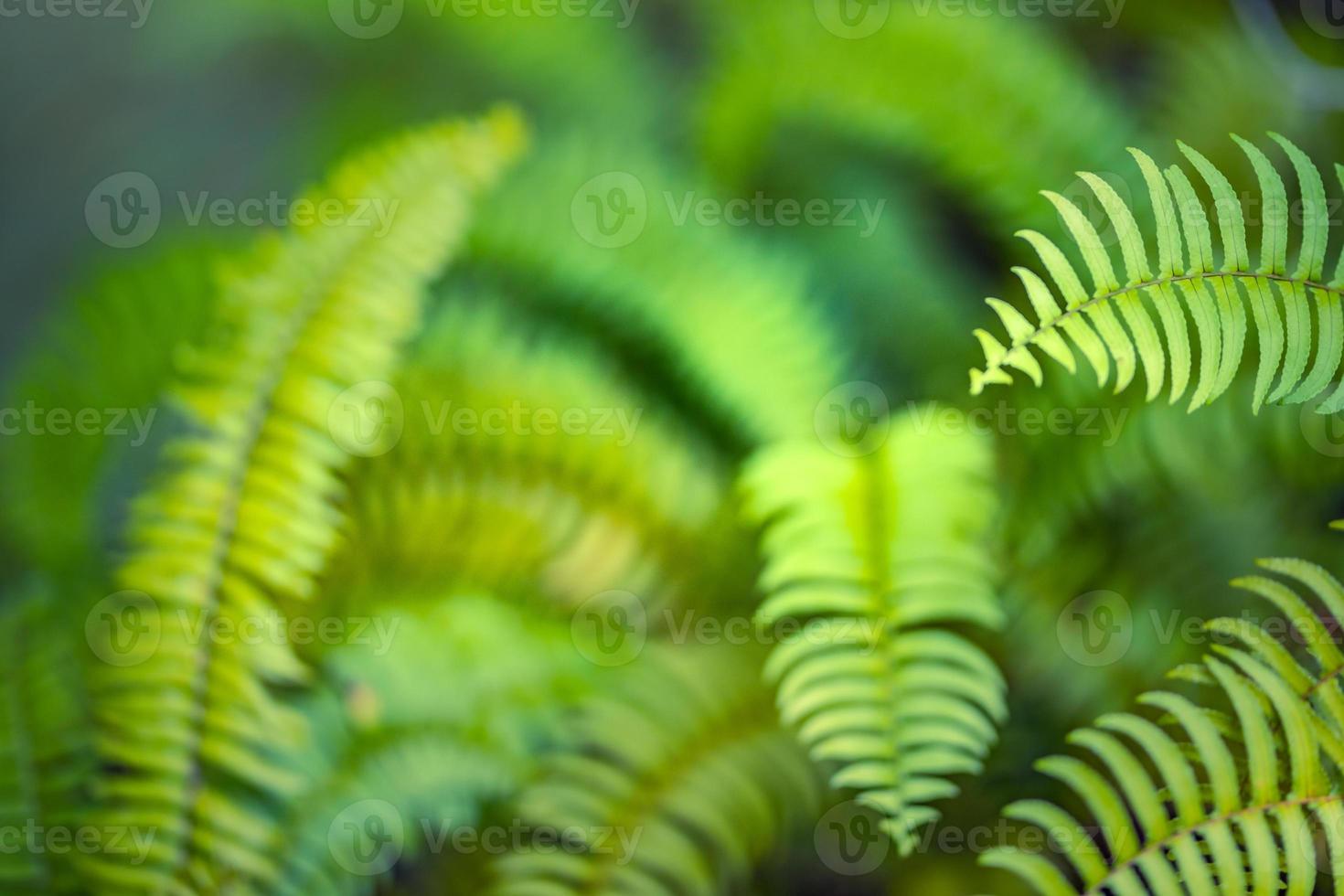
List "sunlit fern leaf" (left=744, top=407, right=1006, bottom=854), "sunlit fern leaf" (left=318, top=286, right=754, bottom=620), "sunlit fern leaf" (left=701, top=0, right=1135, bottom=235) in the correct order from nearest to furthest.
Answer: "sunlit fern leaf" (left=744, top=407, right=1006, bottom=854) → "sunlit fern leaf" (left=318, top=286, right=754, bottom=620) → "sunlit fern leaf" (left=701, top=0, right=1135, bottom=235)

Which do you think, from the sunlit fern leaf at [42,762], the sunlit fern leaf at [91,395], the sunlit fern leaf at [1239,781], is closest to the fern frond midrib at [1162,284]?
the sunlit fern leaf at [1239,781]

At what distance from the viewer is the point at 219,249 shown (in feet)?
5.22

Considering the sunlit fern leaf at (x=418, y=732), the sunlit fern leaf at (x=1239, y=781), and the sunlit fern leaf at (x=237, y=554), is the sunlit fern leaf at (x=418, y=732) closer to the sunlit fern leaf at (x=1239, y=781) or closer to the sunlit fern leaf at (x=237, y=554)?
the sunlit fern leaf at (x=237, y=554)

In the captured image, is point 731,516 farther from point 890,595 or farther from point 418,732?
point 418,732

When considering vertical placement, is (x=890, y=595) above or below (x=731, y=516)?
below

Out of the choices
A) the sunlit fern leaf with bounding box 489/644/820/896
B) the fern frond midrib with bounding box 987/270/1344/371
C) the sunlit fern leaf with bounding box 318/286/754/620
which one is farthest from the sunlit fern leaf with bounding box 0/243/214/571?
the fern frond midrib with bounding box 987/270/1344/371

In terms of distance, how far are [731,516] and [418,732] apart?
1.61ft

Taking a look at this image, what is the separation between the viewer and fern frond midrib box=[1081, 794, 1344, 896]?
64cm

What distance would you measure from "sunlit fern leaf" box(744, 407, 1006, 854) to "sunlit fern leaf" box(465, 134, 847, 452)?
8.5 inches

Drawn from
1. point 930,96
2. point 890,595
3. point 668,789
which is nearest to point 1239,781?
point 890,595

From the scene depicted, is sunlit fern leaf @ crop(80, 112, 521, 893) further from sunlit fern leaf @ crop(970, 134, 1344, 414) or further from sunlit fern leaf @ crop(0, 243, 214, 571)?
sunlit fern leaf @ crop(970, 134, 1344, 414)

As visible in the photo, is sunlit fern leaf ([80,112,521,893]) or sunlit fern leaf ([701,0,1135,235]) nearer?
sunlit fern leaf ([80,112,521,893])

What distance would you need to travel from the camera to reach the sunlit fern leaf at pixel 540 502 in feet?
4.18

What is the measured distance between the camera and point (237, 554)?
968 millimetres
